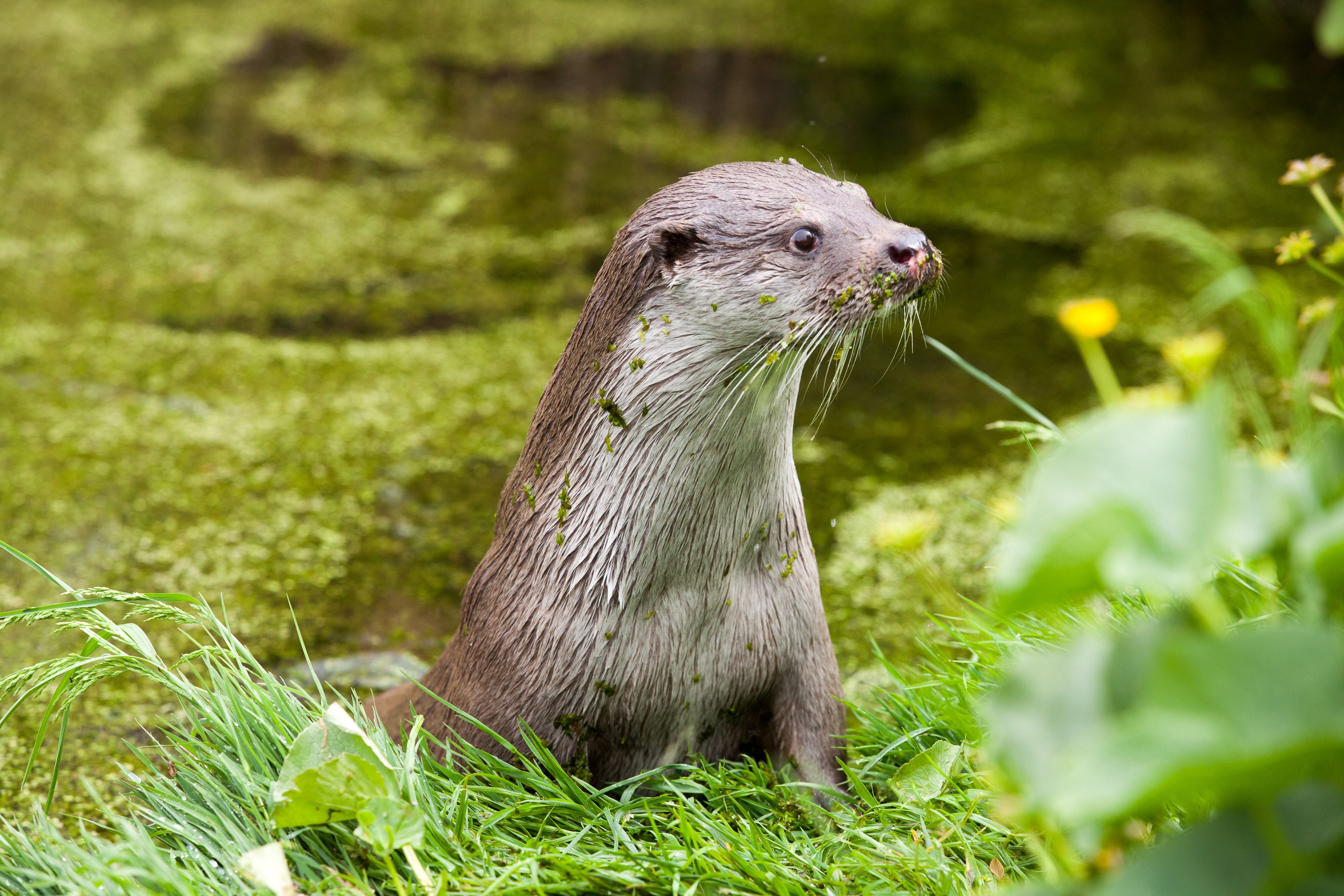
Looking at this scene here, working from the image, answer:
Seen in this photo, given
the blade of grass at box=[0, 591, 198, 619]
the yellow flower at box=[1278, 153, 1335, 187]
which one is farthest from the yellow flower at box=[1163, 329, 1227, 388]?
the blade of grass at box=[0, 591, 198, 619]

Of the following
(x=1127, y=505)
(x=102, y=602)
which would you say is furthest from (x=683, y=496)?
(x=1127, y=505)

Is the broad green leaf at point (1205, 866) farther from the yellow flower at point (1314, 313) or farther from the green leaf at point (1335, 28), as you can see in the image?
the yellow flower at point (1314, 313)

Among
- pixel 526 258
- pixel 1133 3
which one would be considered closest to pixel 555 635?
pixel 526 258

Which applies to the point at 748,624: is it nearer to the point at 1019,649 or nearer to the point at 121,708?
the point at 1019,649

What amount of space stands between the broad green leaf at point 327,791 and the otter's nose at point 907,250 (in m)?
0.89

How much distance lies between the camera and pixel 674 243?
1579 mm

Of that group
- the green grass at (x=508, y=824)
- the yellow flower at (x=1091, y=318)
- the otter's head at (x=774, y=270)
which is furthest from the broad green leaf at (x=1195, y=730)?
the otter's head at (x=774, y=270)

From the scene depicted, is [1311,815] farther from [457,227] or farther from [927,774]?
[457,227]

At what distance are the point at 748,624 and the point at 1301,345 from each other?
7.93 feet

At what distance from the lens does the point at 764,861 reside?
150cm

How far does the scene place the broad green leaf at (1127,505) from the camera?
0.74m

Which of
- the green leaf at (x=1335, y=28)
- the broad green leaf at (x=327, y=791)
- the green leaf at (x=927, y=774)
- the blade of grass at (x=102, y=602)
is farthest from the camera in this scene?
the green leaf at (x=927, y=774)

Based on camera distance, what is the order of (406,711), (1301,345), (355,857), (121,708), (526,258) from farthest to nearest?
(526,258)
(1301,345)
(121,708)
(406,711)
(355,857)

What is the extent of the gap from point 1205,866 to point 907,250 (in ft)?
3.11
